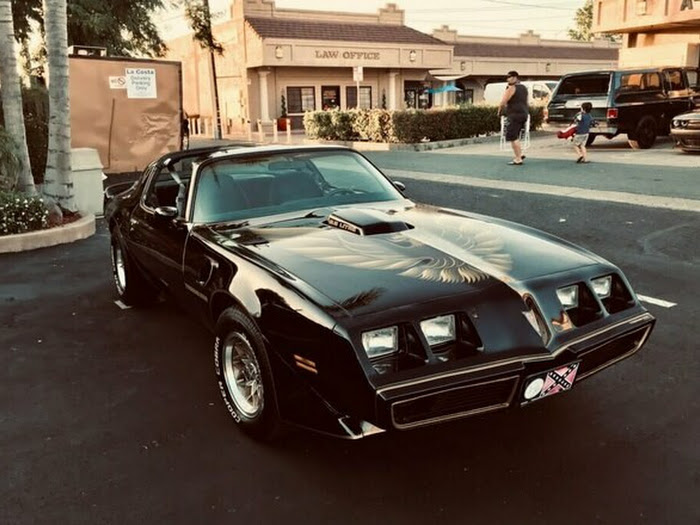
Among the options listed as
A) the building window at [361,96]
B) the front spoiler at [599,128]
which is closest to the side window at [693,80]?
the front spoiler at [599,128]

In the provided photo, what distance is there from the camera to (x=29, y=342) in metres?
4.84

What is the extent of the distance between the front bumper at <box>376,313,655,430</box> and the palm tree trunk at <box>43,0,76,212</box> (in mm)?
8142

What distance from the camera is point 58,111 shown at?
920 cm

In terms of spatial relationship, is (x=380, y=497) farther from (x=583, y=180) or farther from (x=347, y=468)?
(x=583, y=180)

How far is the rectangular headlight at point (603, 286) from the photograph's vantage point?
3307mm

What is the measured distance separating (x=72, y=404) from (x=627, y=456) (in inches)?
122

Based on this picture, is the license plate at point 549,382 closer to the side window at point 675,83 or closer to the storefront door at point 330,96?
the side window at point 675,83

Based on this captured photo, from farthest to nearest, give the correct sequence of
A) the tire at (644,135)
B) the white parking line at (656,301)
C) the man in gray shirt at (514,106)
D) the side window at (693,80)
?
1. the side window at (693,80)
2. the tire at (644,135)
3. the man in gray shirt at (514,106)
4. the white parking line at (656,301)

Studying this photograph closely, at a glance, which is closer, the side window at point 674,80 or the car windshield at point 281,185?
the car windshield at point 281,185

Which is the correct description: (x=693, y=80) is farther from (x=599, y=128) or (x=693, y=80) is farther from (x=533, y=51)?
(x=533, y=51)

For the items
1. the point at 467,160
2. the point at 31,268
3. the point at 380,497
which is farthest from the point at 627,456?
the point at 467,160

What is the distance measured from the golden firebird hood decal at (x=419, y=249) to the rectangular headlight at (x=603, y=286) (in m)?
0.48

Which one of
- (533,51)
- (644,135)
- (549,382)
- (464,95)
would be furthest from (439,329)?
(533,51)

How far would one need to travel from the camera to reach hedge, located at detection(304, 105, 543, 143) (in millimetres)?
19969
